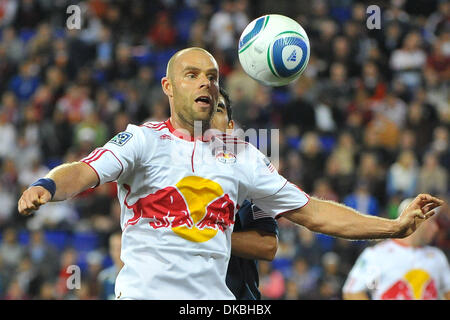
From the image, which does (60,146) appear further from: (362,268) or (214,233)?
(214,233)

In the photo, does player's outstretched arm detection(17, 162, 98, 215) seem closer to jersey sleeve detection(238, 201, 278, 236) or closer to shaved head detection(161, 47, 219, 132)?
shaved head detection(161, 47, 219, 132)

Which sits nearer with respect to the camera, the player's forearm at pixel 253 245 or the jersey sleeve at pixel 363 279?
the player's forearm at pixel 253 245

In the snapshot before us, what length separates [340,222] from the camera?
15.8 ft

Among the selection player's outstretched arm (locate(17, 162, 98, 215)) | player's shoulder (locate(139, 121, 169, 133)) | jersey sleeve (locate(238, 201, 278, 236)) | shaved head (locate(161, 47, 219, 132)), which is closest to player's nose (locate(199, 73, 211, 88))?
shaved head (locate(161, 47, 219, 132))

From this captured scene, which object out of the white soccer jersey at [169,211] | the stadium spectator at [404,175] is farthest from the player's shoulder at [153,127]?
the stadium spectator at [404,175]

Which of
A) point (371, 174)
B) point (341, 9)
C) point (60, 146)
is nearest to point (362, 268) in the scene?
point (371, 174)

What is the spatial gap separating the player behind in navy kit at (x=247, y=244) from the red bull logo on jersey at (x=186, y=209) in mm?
642

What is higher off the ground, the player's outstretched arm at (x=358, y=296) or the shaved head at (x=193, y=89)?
the shaved head at (x=193, y=89)

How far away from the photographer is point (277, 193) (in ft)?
15.8

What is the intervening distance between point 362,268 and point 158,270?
3782mm

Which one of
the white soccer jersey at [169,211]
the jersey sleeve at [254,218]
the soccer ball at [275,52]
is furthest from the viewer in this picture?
the soccer ball at [275,52]

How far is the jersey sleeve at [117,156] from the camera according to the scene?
417 cm

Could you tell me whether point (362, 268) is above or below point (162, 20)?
below

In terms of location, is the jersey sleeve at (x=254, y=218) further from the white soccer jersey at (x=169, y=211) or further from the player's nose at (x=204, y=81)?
the player's nose at (x=204, y=81)
